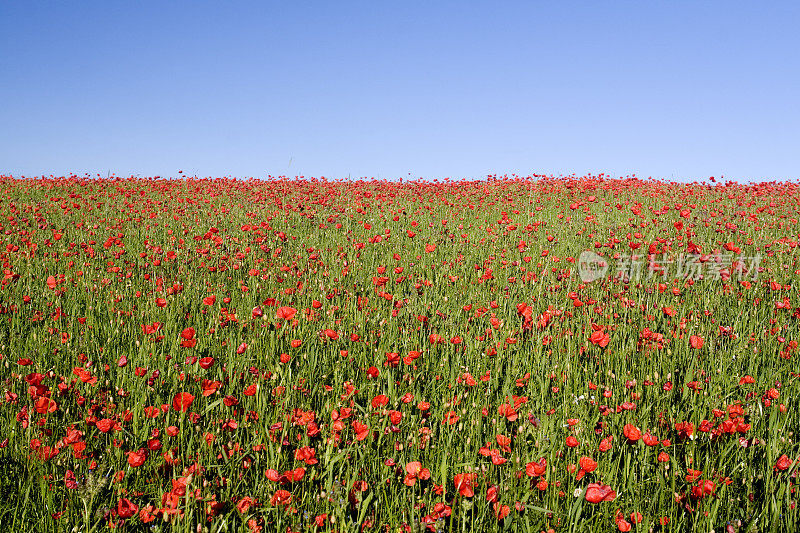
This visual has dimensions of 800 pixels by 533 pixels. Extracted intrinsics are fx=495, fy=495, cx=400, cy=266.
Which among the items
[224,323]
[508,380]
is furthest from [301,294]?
[508,380]

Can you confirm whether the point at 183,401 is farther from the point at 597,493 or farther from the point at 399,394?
the point at 597,493

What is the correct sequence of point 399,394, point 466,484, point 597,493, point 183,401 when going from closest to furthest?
point 597,493 → point 466,484 → point 183,401 → point 399,394

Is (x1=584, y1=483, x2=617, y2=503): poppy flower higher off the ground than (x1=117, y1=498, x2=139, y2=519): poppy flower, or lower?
higher

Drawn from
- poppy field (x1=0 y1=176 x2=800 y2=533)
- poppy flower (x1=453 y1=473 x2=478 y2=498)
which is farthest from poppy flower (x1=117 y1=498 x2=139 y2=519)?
poppy flower (x1=453 y1=473 x2=478 y2=498)

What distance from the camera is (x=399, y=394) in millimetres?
3018

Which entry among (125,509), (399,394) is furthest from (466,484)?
(125,509)

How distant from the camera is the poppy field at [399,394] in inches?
80.5

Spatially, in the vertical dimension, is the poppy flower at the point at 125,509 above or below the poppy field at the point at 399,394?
below

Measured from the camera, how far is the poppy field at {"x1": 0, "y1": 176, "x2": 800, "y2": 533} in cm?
204

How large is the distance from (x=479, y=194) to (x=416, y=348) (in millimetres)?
9504

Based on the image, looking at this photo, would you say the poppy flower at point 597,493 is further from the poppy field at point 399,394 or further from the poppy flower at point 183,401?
the poppy flower at point 183,401

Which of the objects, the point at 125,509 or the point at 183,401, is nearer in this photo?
the point at 125,509

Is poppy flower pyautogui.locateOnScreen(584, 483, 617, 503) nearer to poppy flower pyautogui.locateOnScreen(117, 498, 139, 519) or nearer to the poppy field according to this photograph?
the poppy field

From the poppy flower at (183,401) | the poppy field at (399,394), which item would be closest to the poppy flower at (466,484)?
the poppy field at (399,394)
